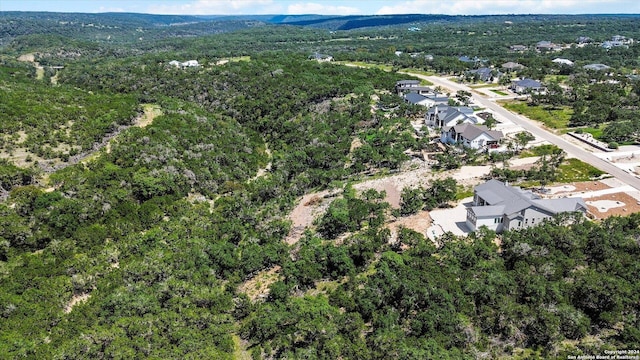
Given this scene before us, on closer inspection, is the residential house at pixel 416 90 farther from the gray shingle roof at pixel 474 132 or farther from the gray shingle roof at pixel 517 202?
the gray shingle roof at pixel 517 202

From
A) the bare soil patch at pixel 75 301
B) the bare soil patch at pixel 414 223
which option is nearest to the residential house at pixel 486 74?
the bare soil patch at pixel 414 223

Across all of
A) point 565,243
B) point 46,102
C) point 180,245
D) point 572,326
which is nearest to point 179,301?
point 180,245

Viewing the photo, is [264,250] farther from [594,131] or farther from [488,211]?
[594,131]

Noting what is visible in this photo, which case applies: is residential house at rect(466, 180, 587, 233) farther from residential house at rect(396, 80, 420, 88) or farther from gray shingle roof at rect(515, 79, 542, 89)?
gray shingle roof at rect(515, 79, 542, 89)

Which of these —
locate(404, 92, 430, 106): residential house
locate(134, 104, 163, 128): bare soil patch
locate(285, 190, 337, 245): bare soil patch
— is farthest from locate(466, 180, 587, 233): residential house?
locate(134, 104, 163, 128): bare soil patch

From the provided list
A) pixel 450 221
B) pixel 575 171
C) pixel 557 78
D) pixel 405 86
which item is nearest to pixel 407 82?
pixel 405 86

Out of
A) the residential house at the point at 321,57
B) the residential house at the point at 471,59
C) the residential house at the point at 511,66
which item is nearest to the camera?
the residential house at the point at 511,66

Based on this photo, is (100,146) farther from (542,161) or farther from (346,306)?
(542,161)
